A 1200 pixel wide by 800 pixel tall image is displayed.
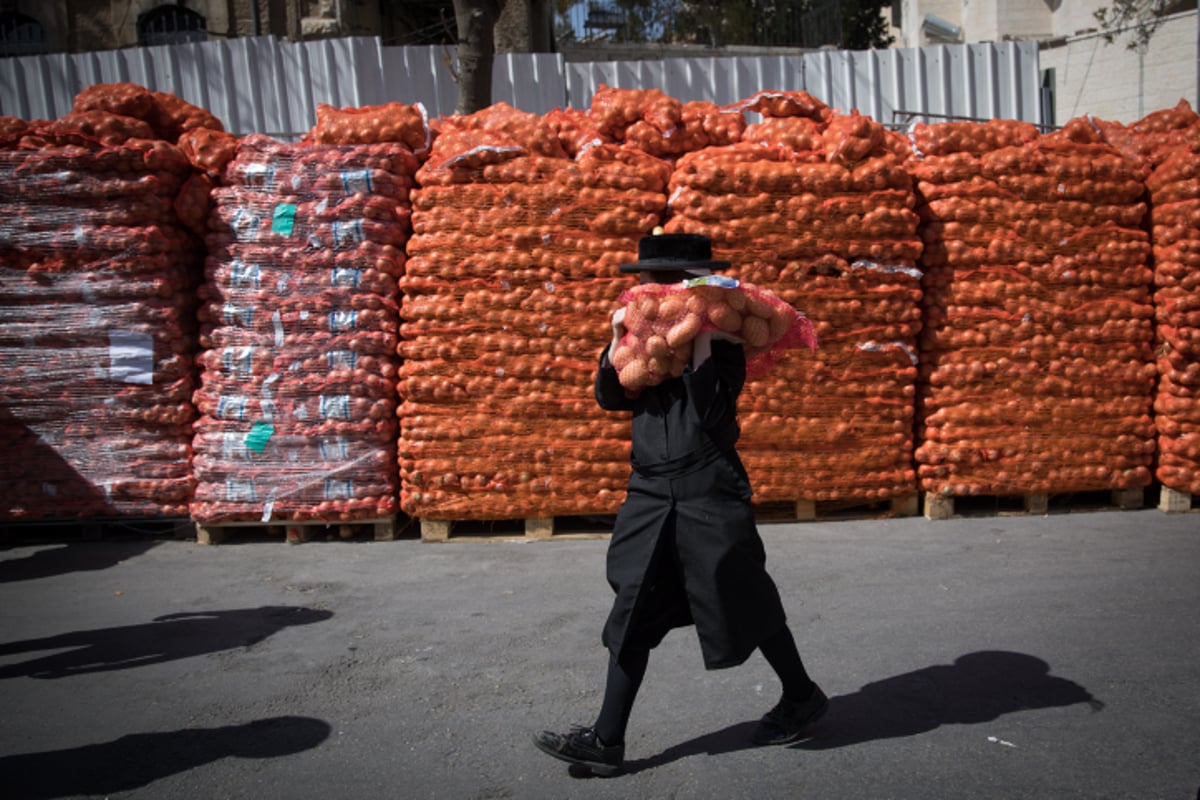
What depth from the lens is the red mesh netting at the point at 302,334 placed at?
6.23m

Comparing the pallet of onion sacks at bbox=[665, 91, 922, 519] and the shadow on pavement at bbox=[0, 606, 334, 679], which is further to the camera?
the pallet of onion sacks at bbox=[665, 91, 922, 519]

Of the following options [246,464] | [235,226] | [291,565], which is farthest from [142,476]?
[235,226]

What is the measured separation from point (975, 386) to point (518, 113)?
145 inches

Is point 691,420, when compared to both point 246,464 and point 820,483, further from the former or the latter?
point 246,464

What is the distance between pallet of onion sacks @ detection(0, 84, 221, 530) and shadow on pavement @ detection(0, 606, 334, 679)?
1.64 meters

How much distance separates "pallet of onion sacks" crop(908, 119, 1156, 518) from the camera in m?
6.28

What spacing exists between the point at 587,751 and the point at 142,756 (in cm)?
179

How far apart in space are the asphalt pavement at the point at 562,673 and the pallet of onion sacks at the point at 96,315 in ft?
1.83

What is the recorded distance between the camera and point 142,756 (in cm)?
366

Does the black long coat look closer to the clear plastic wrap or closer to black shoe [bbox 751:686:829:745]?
black shoe [bbox 751:686:829:745]

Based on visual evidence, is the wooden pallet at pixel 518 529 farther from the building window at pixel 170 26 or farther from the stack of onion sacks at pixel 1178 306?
the building window at pixel 170 26

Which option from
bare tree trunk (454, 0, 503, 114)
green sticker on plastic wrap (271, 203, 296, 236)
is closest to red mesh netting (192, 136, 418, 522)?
green sticker on plastic wrap (271, 203, 296, 236)

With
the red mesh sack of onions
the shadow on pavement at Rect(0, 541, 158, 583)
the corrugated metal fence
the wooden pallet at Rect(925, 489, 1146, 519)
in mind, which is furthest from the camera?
the corrugated metal fence

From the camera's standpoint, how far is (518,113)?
21.1ft
